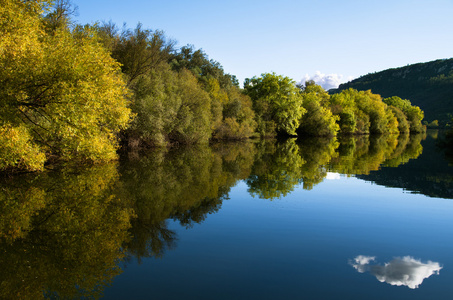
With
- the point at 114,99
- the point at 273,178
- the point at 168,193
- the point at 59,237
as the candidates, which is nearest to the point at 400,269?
the point at 59,237

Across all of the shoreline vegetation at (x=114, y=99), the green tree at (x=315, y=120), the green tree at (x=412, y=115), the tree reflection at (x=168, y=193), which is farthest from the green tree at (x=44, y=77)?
the green tree at (x=412, y=115)

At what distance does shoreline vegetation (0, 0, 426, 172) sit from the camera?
17.2m

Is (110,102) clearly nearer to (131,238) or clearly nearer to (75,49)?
(75,49)

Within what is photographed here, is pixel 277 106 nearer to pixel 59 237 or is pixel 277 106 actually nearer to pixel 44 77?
pixel 44 77

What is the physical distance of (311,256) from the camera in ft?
32.1

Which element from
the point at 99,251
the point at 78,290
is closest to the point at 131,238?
the point at 99,251

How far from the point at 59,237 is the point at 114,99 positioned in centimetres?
1099

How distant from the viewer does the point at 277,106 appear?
253ft

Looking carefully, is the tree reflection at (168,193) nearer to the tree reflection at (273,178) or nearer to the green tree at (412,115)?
the tree reflection at (273,178)

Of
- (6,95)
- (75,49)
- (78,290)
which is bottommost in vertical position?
(78,290)

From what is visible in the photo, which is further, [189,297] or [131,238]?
[131,238]

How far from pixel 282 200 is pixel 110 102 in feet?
38.2

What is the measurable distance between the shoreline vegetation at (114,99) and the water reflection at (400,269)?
1488 cm

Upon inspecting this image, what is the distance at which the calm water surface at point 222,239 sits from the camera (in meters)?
7.90
